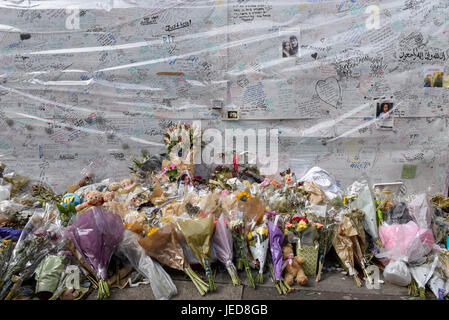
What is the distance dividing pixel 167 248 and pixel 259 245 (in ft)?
2.97

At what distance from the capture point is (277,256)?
10.9 ft

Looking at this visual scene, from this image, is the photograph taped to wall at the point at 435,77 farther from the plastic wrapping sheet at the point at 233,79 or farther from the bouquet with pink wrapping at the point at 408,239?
the bouquet with pink wrapping at the point at 408,239

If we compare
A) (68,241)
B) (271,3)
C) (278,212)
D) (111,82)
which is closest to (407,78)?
(271,3)

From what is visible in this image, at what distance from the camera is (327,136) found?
201 inches

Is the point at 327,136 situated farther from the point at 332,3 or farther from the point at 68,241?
the point at 68,241

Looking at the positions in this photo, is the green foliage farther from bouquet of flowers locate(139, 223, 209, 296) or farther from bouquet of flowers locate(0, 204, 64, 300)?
bouquet of flowers locate(139, 223, 209, 296)

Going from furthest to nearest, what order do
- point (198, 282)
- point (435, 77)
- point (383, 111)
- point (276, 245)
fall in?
point (383, 111)
point (435, 77)
point (276, 245)
point (198, 282)

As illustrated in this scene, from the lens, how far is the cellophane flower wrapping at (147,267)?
10.1 ft

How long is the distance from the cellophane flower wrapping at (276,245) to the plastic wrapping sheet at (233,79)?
192 centimetres

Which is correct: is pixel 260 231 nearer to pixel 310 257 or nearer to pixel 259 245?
pixel 259 245

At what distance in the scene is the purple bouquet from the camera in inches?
124

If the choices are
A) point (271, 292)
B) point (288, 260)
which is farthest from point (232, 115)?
point (271, 292)

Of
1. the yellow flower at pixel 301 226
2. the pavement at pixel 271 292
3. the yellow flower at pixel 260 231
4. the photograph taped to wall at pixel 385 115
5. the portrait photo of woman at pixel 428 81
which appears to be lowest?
the pavement at pixel 271 292

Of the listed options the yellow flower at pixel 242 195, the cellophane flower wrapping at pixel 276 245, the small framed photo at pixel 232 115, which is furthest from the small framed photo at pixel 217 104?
the cellophane flower wrapping at pixel 276 245
